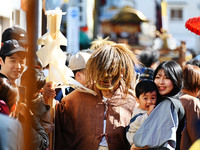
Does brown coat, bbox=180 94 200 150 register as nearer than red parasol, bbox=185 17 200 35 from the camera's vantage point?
Yes

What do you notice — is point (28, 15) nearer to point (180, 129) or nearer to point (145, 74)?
point (180, 129)

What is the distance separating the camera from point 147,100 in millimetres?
3758

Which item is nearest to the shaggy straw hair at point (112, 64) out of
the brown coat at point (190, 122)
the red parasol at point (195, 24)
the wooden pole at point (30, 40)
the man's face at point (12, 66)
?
the man's face at point (12, 66)

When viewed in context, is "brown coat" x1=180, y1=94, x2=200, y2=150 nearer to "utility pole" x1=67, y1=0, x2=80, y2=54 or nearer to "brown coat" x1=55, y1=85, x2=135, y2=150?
"brown coat" x1=55, y1=85, x2=135, y2=150

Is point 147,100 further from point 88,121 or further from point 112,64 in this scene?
point 88,121

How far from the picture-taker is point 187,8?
35.7 m

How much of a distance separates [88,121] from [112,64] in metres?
0.56

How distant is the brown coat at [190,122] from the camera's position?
4246mm

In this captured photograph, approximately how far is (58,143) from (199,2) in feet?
110

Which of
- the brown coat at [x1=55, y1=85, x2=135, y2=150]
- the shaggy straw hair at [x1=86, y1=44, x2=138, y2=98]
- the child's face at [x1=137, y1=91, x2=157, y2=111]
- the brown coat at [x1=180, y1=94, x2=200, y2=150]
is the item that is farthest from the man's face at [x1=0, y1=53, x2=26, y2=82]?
the brown coat at [x1=180, y1=94, x2=200, y2=150]

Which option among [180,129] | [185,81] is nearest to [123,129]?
[180,129]

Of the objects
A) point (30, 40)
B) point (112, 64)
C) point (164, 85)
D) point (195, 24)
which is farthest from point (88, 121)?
point (195, 24)

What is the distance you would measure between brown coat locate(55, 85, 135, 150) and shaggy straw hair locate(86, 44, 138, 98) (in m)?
0.18

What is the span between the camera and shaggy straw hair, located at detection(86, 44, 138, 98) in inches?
144
